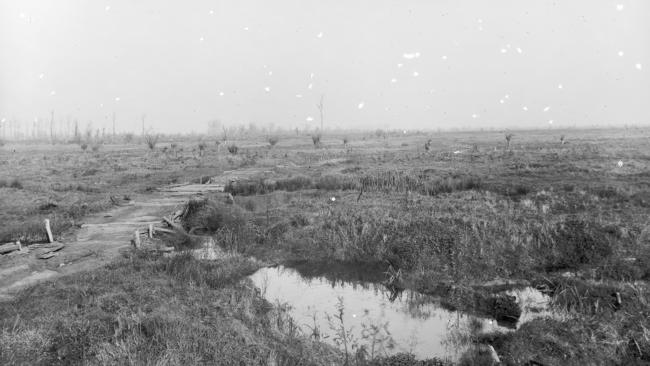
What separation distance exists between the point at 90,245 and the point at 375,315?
9.05m

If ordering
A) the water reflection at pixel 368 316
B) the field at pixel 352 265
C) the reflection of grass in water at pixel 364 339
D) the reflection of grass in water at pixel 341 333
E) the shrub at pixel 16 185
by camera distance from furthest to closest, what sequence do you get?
the shrub at pixel 16 185 < the water reflection at pixel 368 316 < the reflection of grass in water at pixel 341 333 < the reflection of grass in water at pixel 364 339 < the field at pixel 352 265

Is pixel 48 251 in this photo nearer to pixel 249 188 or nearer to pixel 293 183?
pixel 249 188

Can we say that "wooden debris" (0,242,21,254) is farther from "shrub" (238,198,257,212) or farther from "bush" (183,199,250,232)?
"shrub" (238,198,257,212)

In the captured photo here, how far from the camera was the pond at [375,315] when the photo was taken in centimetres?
796

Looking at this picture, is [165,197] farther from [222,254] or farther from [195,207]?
[222,254]

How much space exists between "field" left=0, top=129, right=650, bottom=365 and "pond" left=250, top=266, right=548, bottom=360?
13.9 inches

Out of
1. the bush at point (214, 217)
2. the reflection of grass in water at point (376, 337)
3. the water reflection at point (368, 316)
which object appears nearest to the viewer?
the reflection of grass in water at point (376, 337)

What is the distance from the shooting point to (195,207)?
16.5 meters

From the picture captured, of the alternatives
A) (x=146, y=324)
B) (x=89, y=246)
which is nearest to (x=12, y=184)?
(x=89, y=246)

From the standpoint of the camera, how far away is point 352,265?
41.6ft

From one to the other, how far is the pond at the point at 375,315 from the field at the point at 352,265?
0.35 metres

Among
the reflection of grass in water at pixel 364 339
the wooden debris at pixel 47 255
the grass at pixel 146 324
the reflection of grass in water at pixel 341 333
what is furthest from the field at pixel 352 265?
the wooden debris at pixel 47 255

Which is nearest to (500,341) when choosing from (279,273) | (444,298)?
(444,298)

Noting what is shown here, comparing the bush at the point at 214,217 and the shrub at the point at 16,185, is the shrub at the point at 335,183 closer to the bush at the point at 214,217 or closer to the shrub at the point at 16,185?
the bush at the point at 214,217
